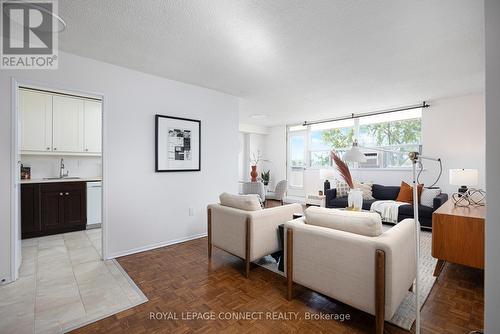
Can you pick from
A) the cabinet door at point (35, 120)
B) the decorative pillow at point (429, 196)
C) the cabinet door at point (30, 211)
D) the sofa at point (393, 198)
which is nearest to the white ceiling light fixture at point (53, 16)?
the cabinet door at point (35, 120)

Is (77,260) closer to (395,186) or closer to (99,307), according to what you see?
(99,307)

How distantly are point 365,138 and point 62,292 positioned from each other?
5864 millimetres

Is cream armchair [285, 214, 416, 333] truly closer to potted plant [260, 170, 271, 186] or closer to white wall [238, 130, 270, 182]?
potted plant [260, 170, 271, 186]

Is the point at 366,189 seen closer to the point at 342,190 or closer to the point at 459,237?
the point at 342,190

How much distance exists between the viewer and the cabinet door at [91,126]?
4.06 metres

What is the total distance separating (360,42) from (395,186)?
3593 millimetres

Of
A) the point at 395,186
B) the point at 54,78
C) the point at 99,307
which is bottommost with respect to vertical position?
the point at 99,307


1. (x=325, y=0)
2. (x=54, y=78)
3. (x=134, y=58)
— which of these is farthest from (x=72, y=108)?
(x=325, y=0)

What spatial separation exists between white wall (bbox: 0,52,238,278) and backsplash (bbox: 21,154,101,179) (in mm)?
2047

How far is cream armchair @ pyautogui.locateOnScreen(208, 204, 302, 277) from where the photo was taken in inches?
92.0

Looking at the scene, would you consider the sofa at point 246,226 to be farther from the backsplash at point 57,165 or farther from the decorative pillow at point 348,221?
the backsplash at point 57,165

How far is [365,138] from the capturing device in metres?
5.47

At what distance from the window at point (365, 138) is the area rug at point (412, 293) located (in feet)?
5.67

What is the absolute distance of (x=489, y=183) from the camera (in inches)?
47.1
